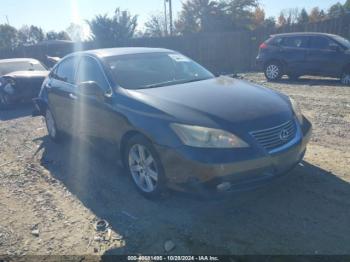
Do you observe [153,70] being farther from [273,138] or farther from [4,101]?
[4,101]

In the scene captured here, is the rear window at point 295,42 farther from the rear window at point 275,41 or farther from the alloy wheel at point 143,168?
the alloy wheel at point 143,168

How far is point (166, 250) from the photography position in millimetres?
3137

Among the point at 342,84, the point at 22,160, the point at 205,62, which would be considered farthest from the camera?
the point at 205,62

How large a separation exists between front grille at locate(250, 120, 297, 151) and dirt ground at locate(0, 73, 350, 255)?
1.98ft

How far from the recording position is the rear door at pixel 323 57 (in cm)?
1104

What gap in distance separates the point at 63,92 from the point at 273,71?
918cm

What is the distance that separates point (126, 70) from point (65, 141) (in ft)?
8.28

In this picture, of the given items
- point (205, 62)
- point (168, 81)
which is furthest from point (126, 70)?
point (205, 62)

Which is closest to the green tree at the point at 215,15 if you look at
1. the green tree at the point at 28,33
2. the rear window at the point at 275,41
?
the green tree at the point at 28,33

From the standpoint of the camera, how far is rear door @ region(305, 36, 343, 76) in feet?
36.2

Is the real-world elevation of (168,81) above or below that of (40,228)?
above

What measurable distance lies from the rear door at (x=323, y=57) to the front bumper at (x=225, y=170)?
28.7 ft

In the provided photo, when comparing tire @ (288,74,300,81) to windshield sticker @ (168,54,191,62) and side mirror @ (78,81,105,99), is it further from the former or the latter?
side mirror @ (78,81,105,99)

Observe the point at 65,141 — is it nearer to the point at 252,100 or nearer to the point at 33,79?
the point at 252,100
